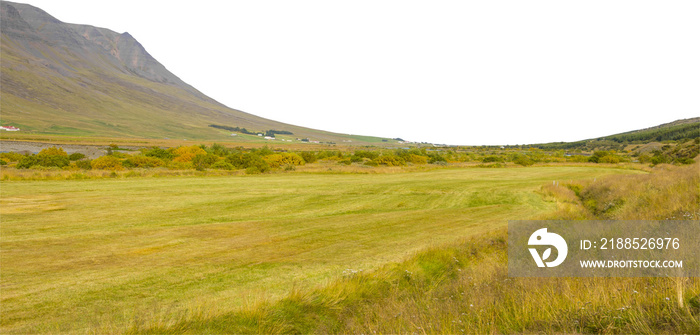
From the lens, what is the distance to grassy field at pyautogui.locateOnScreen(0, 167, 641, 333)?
6051 millimetres

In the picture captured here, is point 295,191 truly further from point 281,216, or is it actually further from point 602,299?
point 602,299

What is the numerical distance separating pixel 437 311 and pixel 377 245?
6474mm

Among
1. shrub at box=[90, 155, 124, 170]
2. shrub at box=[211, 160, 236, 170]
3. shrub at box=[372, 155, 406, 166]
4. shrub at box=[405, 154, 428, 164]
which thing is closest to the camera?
shrub at box=[90, 155, 124, 170]

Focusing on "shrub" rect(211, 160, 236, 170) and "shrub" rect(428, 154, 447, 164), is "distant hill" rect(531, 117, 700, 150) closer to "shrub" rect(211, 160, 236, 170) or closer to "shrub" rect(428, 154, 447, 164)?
"shrub" rect(428, 154, 447, 164)

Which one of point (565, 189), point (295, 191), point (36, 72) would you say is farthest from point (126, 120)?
point (565, 189)

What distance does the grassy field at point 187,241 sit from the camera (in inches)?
238

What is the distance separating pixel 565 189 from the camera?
977 inches

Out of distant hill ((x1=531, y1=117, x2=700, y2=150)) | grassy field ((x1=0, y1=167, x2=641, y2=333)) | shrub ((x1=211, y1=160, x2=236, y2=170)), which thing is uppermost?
distant hill ((x1=531, y1=117, x2=700, y2=150))

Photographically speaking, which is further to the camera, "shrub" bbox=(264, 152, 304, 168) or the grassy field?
"shrub" bbox=(264, 152, 304, 168)
